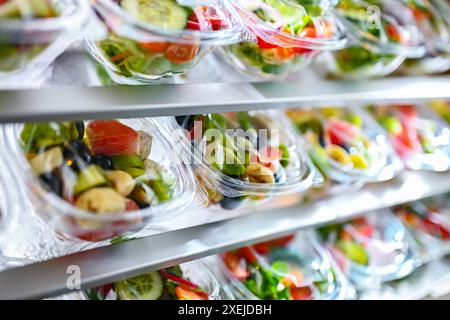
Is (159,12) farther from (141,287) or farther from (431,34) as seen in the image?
(431,34)

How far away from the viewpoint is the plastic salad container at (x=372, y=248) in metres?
1.57

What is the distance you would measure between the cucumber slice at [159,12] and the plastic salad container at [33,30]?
8 centimetres

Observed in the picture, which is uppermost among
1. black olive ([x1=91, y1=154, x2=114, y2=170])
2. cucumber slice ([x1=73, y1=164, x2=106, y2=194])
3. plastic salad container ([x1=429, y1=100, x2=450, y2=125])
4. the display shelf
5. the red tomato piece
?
plastic salad container ([x1=429, y1=100, x2=450, y2=125])

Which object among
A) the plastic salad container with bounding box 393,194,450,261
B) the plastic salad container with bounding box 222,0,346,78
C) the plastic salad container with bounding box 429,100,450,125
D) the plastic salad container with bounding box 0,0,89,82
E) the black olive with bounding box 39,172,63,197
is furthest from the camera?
the plastic salad container with bounding box 429,100,450,125

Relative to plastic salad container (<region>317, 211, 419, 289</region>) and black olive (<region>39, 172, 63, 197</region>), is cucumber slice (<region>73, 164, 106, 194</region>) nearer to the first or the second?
black olive (<region>39, 172, 63, 197</region>)

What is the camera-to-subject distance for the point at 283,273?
1.39 m

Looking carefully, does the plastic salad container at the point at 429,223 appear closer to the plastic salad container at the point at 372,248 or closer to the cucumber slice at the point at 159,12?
the plastic salad container at the point at 372,248

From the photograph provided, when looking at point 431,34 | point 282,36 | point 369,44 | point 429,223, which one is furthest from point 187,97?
point 429,223

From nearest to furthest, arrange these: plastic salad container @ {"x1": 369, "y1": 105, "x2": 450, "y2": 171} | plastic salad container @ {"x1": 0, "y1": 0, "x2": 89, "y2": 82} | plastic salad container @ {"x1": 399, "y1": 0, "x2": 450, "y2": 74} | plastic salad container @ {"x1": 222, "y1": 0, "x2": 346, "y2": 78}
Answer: plastic salad container @ {"x1": 0, "y1": 0, "x2": 89, "y2": 82}
plastic salad container @ {"x1": 222, "y1": 0, "x2": 346, "y2": 78}
plastic salad container @ {"x1": 399, "y1": 0, "x2": 450, "y2": 74}
plastic salad container @ {"x1": 369, "y1": 105, "x2": 450, "y2": 171}

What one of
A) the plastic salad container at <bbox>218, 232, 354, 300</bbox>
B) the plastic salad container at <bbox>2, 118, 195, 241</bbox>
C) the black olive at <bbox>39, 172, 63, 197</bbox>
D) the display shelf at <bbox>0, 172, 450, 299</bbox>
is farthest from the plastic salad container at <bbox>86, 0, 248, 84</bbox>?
the plastic salad container at <bbox>218, 232, 354, 300</bbox>

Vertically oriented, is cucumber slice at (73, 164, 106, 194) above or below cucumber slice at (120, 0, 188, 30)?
below

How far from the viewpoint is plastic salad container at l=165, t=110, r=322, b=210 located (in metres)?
1.08

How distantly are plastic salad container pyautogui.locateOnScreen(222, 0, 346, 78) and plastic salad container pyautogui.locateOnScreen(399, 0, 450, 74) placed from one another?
1.20 ft
